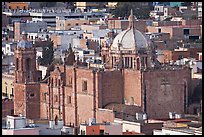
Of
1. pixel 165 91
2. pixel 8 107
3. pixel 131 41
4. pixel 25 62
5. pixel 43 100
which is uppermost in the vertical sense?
pixel 131 41

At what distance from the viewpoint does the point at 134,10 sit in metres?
65.9

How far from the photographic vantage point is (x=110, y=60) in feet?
109

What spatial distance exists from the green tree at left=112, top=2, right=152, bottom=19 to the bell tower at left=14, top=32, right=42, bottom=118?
2830 centimetres

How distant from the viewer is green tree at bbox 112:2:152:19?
213 ft

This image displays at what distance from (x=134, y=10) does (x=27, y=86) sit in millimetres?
30736

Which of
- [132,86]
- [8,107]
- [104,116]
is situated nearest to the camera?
[104,116]

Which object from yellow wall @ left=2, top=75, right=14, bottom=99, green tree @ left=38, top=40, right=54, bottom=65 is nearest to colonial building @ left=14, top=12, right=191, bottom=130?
yellow wall @ left=2, top=75, right=14, bottom=99

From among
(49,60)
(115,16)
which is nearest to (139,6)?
(115,16)

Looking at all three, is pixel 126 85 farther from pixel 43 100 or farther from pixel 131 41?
pixel 43 100

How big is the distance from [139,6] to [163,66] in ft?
117

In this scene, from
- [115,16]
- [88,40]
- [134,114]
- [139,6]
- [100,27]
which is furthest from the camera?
[139,6]

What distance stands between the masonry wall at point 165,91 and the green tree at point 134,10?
3085cm

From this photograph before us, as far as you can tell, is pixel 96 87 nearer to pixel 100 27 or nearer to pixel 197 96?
pixel 197 96


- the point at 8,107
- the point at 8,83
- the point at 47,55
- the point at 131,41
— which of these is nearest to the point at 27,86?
the point at 8,107
